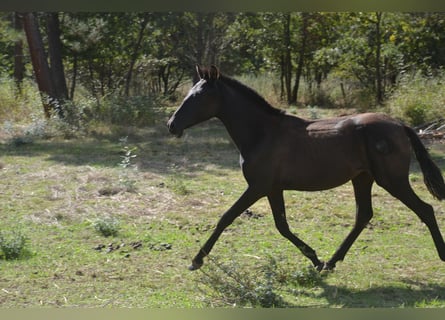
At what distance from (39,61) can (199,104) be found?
11.5 m

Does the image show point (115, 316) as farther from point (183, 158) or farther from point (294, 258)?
point (183, 158)

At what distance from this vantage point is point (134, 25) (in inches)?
752

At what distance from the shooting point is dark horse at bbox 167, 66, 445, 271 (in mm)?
5391

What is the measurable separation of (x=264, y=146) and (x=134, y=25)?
47.6ft

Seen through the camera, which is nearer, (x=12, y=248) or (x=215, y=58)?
(x=12, y=248)

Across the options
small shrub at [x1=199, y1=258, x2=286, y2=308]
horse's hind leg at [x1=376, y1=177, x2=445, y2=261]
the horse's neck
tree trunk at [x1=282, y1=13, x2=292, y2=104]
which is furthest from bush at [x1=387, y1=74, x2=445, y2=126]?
small shrub at [x1=199, y1=258, x2=286, y2=308]

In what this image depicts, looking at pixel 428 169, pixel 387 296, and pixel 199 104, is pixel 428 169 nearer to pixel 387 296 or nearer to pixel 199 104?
pixel 387 296

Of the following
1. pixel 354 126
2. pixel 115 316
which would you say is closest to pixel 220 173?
pixel 354 126

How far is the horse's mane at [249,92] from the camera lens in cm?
565

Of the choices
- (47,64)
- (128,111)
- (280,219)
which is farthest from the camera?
(47,64)

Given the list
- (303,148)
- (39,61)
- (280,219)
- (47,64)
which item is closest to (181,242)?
(280,219)

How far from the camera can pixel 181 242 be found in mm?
6953

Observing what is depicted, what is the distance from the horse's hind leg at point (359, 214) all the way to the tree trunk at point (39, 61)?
1108cm

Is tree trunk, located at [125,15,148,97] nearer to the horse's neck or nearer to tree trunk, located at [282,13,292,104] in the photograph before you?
tree trunk, located at [282,13,292,104]
